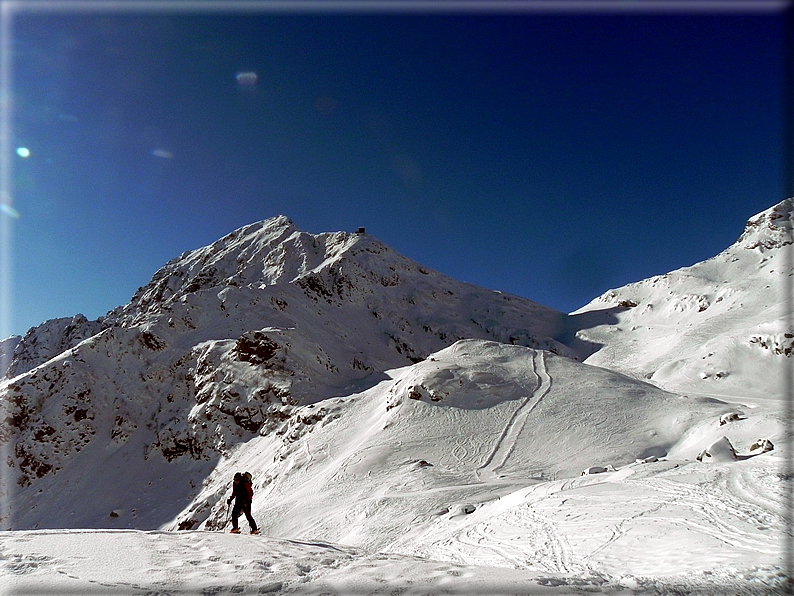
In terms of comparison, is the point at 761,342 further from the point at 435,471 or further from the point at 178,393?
the point at 178,393

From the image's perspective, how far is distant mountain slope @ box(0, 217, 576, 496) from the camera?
38.1 meters

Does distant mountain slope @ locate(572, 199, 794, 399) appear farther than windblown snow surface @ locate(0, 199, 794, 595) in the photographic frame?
Yes

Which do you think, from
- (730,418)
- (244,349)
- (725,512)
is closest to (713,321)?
(730,418)

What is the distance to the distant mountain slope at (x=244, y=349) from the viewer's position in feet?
125

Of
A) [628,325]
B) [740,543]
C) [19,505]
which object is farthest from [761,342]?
[19,505]

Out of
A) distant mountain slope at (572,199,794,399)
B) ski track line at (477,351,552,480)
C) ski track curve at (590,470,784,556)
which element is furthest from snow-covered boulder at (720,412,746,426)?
distant mountain slope at (572,199,794,399)

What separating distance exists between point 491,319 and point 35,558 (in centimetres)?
6862

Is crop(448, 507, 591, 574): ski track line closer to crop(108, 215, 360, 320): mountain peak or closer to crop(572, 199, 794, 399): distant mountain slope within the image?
crop(572, 199, 794, 399): distant mountain slope

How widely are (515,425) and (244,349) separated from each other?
86.1ft

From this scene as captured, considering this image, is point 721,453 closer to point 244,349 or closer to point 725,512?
point 725,512

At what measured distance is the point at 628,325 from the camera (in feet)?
216

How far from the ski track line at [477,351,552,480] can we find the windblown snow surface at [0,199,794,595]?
0.14 metres

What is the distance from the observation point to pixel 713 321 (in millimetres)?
51312

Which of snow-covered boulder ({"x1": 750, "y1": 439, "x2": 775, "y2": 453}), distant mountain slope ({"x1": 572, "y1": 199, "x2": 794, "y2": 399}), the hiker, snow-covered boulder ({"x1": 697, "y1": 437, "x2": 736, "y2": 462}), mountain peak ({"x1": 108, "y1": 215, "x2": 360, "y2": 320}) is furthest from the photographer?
mountain peak ({"x1": 108, "y1": 215, "x2": 360, "y2": 320})
